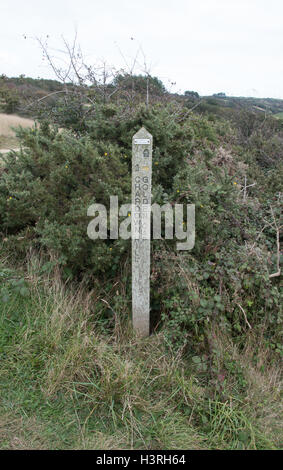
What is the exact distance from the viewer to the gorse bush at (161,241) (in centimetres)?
283

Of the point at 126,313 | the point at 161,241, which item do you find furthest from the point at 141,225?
the point at 126,313

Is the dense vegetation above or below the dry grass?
below

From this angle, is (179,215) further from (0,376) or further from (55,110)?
(55,110)

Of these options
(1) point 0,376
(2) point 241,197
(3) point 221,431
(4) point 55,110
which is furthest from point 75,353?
(4) point 55,110

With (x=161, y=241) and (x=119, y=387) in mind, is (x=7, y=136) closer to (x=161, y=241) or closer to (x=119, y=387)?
(x=161, y=241)

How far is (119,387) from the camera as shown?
88.4 inches

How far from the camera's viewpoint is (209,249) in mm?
3391

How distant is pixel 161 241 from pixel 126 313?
806 millimetres

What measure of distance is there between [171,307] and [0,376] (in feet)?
4.93

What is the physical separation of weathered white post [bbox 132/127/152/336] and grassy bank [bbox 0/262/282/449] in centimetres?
20

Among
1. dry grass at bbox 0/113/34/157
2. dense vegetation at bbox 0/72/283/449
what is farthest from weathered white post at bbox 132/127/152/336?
dry grass at bbox 0/113/34/157

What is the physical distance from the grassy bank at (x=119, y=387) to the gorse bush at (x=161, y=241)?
0.26 metres

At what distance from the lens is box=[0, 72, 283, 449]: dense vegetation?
84.9 inches

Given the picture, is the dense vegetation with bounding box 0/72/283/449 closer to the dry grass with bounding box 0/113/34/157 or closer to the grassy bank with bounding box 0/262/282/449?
the grassy bank with bounding box 0/262/282/449
